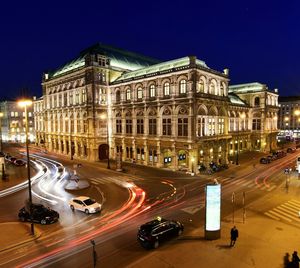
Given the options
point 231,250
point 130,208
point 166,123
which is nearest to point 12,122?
point 166,123

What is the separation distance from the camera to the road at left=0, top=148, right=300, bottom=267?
1692 cm

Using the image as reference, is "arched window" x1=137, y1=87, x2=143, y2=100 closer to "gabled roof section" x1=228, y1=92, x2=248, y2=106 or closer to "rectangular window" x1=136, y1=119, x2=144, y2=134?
"rectangular window" x1=136, y1=119, x2=144, y2=134

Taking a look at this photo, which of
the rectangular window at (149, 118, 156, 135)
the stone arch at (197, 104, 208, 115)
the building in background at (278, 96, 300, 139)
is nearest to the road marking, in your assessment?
the stone arch at (197, 104, 208, 115)

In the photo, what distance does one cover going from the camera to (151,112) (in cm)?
5016

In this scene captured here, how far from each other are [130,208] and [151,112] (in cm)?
2698

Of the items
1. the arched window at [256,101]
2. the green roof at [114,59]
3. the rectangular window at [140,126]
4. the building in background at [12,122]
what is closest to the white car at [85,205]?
the rectangular window at [140,126]

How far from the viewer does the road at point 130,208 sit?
16.9 metres

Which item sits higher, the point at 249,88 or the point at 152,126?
the point at 249,88

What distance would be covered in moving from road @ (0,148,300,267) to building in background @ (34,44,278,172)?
657 centimetres

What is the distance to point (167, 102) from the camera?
4656cm

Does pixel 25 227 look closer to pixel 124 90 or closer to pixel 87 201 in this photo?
pixel 87 201

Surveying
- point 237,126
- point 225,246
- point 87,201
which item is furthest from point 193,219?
point 237,126

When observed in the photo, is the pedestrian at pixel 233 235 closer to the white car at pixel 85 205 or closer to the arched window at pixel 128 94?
the white car at pixel 85 205

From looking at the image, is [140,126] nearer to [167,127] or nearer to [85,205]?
[167,127]
